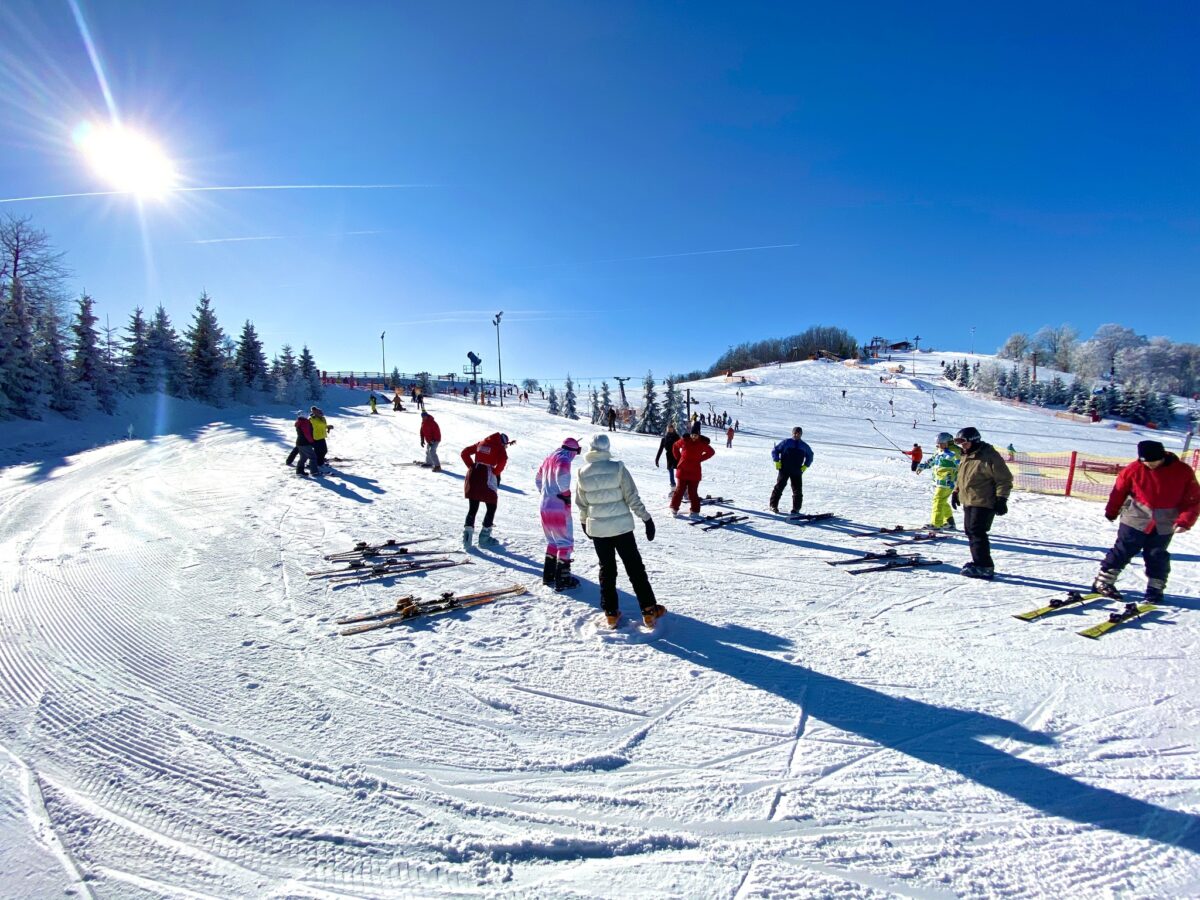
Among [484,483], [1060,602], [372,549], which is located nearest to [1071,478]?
[1060,602]

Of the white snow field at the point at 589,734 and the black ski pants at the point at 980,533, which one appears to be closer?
the white snow field at the point at 589,734

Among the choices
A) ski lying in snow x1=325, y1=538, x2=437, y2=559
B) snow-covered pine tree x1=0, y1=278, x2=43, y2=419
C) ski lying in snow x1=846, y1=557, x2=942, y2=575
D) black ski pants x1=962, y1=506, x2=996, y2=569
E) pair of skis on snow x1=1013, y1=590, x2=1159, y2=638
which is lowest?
ski lying in snow x1=325, y1=538, x2=437, y2=559

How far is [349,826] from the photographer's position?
7.68 ft

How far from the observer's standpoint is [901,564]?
243 inches

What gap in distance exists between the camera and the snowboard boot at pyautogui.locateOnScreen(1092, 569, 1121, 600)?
5074 millimetres

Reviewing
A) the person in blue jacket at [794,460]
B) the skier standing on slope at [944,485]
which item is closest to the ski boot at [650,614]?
the person in blue jacket at [794,460]

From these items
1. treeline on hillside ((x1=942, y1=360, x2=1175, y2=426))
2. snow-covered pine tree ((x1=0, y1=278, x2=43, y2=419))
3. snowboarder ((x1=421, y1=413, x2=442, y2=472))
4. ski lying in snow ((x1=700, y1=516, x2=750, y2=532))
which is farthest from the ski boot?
treeline on hillside ((x1=942, y1=360, x2=1175, y2=426))

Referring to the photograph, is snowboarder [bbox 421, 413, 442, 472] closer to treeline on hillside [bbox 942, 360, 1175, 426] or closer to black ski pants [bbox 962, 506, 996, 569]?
black ski pants [bbox 962, 506, 996, 569]

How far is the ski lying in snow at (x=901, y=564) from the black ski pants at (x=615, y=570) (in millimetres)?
3014

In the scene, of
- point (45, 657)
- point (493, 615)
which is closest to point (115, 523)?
point (45, 657)

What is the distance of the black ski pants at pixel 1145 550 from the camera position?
490 centimetres

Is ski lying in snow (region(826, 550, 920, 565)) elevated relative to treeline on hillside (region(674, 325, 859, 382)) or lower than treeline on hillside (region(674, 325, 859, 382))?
lower

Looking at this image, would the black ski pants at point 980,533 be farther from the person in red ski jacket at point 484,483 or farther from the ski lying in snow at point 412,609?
the person in red ski jacket at point 484,483

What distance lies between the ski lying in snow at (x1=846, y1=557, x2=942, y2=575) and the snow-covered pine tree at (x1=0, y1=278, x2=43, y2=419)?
91.5 feet
